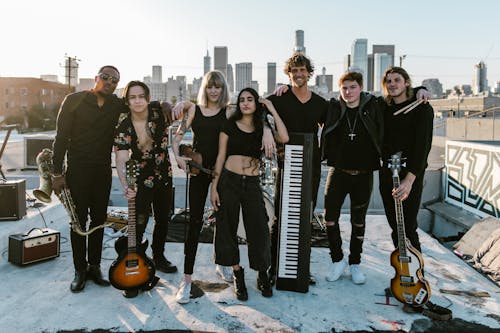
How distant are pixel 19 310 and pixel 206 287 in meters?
1.53

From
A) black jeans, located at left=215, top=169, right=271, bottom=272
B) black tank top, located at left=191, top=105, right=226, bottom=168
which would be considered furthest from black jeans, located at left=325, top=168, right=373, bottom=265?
black tank top, located at left=191, top=105, right=226, bottom=168

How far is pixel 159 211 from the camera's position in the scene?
373 cm

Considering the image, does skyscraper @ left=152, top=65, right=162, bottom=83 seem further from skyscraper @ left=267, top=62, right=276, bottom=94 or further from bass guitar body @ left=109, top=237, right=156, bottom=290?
bass guitar body @ left=109, top=237, right=156, bottom=290

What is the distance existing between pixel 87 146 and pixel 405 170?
9.02ft

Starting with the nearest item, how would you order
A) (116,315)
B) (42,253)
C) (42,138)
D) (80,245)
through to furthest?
(116,315), (80,245), (42,253), (42,138)

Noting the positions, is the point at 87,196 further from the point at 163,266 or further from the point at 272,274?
the point at 272,274

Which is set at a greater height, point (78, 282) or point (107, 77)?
point (107, 77)

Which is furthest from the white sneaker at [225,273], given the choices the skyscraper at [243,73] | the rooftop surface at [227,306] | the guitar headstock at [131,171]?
the skyscraper at [243,73]

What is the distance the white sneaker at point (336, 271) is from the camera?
386 centimetres

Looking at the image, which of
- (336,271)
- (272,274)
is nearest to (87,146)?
(272,274)

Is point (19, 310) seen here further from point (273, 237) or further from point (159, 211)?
point (273, 237)

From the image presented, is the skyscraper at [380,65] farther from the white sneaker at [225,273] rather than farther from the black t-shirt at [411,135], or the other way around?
the white sneaker at [225,273]

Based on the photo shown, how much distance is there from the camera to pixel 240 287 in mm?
3410

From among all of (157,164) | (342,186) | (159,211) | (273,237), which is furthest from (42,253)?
(342,186)
